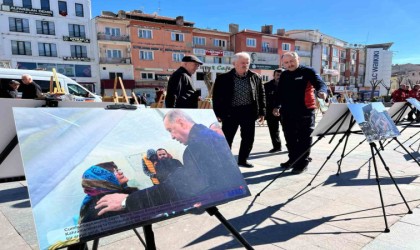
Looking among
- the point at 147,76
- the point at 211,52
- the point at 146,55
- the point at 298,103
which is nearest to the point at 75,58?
the point at 146,55

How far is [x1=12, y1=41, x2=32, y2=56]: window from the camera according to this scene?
29.1 meters

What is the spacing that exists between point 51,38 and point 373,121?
115 feet

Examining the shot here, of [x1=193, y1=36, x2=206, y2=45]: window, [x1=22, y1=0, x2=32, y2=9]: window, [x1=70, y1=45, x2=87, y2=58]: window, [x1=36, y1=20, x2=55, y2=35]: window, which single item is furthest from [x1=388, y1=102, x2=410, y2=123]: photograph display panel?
[x1=193, y1=36, x2=206, y2=45]: window

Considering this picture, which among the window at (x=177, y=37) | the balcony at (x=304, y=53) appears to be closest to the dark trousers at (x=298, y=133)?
the window at (x=177, y=37)

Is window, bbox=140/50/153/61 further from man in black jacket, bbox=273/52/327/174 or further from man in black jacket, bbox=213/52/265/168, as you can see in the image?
man in black jacket, bbox=273/52/327/174

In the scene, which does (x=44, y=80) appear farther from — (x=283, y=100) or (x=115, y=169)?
(x=115, y=169)

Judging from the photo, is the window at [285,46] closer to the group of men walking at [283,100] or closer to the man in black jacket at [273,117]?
the man in black jacket at [273,117]

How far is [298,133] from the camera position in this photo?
4.39 metres

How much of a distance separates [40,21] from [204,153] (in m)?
36.0

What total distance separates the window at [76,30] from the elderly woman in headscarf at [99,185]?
3585cm

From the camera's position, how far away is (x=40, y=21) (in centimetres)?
3066

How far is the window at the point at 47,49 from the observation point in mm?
30570

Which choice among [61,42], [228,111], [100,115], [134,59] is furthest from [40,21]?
[100,115]

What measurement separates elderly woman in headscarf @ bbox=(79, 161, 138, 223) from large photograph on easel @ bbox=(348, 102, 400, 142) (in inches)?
96.5
